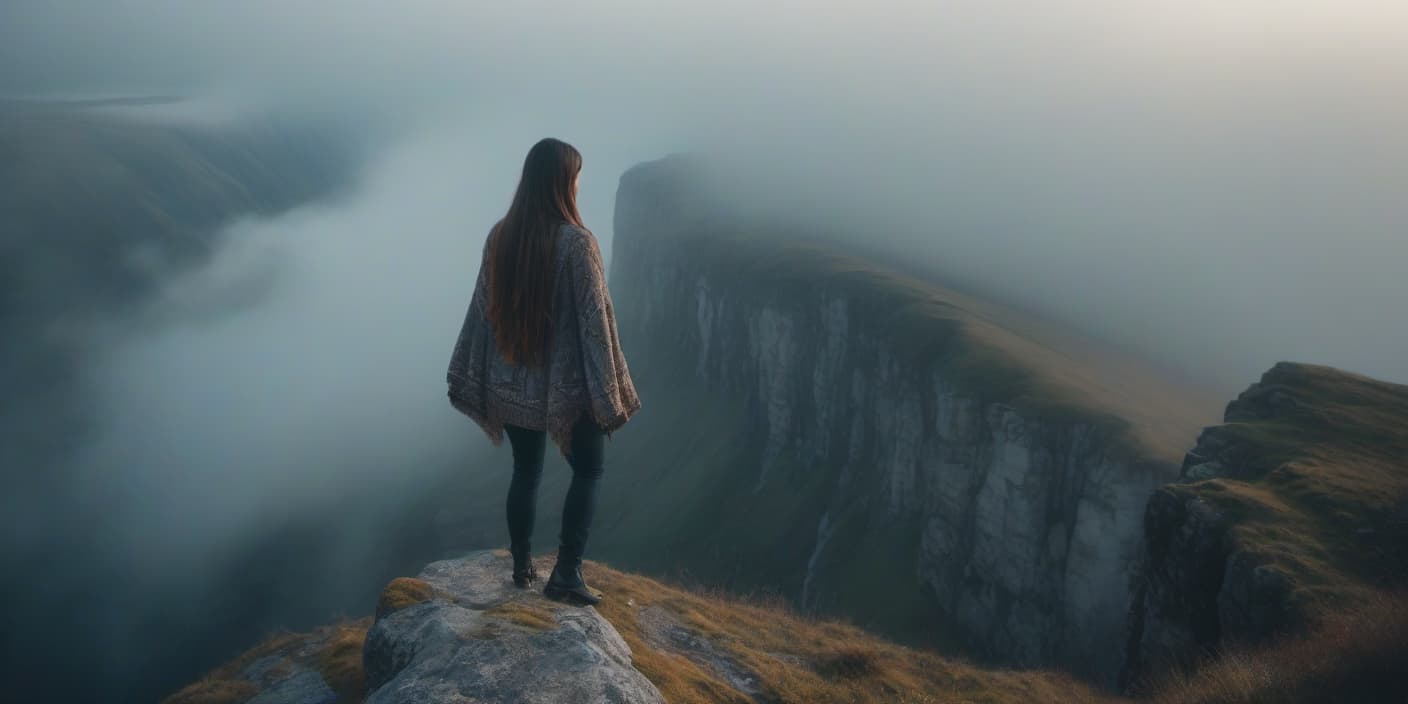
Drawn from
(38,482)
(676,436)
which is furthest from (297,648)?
(38,482)

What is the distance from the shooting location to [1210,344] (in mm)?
115750

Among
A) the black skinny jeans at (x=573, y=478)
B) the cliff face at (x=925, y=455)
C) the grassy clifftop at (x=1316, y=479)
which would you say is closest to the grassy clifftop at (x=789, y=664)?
the black skinny jeans at (x=573, y=478)

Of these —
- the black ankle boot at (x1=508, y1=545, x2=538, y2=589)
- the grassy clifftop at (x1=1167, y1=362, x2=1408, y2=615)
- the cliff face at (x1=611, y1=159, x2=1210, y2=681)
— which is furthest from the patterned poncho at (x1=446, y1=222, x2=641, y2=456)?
the cliff face at (x1=611, y1=159, x2=1210, y2=681)

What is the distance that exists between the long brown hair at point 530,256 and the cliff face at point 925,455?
2052 inches

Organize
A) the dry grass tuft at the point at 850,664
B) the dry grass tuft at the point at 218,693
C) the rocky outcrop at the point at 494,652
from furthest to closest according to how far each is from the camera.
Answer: the dry grass tuft at the point at 218,693 < the dry grass tuft at the point at 850,664 < the rocky outcrop at the point at 494,652

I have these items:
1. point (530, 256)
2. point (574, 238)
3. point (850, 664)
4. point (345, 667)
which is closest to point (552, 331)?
point (530, 256)

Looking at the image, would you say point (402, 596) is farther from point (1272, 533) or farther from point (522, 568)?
point (1272, 533)

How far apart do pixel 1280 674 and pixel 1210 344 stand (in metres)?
122

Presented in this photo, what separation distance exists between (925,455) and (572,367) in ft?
236

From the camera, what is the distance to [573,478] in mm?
9320

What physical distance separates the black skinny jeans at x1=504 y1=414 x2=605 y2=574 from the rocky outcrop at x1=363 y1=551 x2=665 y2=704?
2.94 feet

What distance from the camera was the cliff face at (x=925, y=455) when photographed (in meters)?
57.6

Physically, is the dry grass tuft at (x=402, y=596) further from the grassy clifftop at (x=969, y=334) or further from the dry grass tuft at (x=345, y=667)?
the grassy clifftop at (x=969, y=334)

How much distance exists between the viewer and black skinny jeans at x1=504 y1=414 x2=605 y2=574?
928cm
